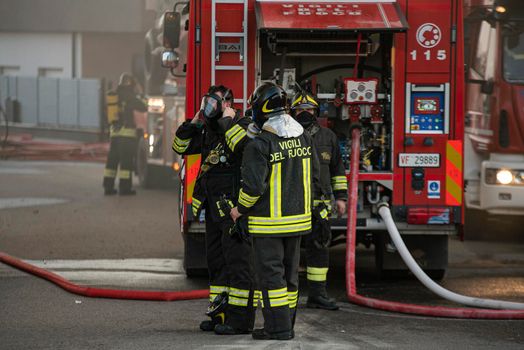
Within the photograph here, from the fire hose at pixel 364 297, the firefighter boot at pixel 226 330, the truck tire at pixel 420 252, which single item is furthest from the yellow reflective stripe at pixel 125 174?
the firefighter boot at pixel 226 330

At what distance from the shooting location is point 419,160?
33.1 feet

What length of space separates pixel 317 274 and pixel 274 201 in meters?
1.71

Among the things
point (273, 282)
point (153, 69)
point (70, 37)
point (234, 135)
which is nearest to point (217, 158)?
point (234, 135)

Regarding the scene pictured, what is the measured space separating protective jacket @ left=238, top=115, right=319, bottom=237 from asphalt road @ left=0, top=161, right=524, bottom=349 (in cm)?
76

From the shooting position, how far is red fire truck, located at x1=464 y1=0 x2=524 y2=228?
41.4ft

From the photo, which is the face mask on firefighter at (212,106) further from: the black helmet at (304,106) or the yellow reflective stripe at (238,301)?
the yellow reflective stripe at (238,301)

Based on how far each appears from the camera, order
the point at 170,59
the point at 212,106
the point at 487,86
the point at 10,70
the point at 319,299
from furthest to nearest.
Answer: the point at 10,70 < the point at 487,86 < the point at 170,59 < the point at 319,299 < the point at 212,106

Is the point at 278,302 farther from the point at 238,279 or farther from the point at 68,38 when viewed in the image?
the point at 68,38

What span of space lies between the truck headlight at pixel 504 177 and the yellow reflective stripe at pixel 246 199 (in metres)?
5.71

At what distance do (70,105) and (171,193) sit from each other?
1661cm

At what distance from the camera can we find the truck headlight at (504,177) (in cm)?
1272

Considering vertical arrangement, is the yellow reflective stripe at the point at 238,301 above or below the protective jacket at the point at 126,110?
below

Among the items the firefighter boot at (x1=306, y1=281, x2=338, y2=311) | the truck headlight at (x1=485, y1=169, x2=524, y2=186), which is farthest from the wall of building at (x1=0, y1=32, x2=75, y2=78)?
the firefighter boot at (x1=306, y1=281, x2=338, y2=311)

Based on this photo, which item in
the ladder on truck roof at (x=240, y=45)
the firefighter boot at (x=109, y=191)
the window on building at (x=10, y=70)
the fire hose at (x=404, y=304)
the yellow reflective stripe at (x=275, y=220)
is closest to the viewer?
the yellow reflective stripe at (x=275, y=220)
